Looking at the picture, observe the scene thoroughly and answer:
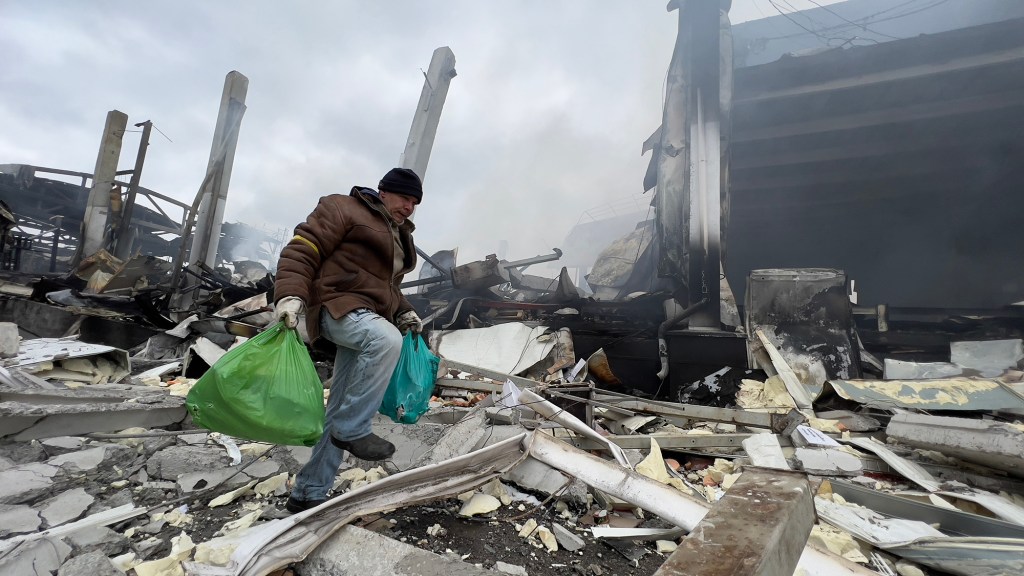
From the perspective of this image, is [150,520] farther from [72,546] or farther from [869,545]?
[869,545]

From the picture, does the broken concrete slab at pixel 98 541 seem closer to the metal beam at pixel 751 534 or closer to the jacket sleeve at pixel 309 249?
the jacket sleeve at pixel 309 249

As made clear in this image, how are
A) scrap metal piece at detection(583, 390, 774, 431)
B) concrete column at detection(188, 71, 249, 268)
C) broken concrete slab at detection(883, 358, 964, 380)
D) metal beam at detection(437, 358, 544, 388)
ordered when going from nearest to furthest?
scrap metal piece at detection(583, 390, 774, 431) < broken concrete slab at detection(883, 358, 964, 380) < metal beam at detection(437, 358, 544, 388) < concrete column at detection(188, 71, 249, 268)

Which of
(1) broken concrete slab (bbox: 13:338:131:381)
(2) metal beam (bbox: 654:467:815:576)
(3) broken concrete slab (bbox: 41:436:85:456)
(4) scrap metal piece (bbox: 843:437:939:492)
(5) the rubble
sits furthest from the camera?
(1) broken concrete slab (bbox: 13:338:131:381)

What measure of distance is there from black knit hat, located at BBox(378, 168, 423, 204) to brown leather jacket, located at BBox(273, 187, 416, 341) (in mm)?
101

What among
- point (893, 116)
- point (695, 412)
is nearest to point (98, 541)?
point (695, 412)

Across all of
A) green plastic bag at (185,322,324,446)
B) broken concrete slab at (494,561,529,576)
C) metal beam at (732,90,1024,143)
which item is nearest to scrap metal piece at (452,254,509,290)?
green plastic bag at (185,322,324,446)

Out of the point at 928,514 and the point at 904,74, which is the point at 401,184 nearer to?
the point at 928,514

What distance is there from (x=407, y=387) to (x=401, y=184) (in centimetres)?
95

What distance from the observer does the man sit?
1.71 meters

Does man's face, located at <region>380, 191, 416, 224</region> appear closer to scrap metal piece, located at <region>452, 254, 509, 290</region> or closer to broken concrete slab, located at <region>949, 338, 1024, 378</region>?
scrap metal piece, located at <region>452, 254, 509, 290</region>

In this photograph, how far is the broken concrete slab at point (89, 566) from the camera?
132 centimetres

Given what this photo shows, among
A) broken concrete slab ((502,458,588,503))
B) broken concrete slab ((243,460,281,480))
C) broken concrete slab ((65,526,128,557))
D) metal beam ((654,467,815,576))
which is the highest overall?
metal beam ((654,467,815,576))

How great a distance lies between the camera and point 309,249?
5.79 feet

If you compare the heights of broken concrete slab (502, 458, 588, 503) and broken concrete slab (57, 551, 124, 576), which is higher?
broken concrete slab (502, 458, 588, 503)
